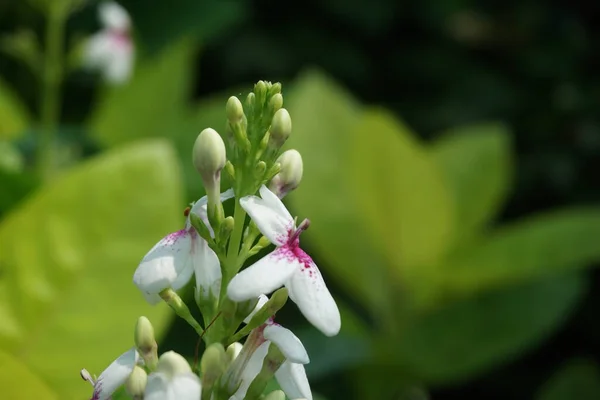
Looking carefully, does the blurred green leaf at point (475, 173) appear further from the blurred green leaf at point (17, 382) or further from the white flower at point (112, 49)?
the blurred green leaf at point (17, 382)

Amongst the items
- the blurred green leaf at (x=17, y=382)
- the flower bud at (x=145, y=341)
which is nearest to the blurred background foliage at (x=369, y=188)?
the blurred green leaf at (x=17, y=382)

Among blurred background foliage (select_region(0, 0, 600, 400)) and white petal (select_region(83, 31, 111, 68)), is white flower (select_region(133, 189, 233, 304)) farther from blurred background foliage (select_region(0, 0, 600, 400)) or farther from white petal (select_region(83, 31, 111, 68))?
white petal (select_region(83, 31, 111, 68))

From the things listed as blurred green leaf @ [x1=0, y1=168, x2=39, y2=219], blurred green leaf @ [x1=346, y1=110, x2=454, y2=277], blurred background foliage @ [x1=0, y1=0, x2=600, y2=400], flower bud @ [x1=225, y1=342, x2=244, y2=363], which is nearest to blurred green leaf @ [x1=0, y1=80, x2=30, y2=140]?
blurred background foliage @ [x1=0, y1=0, x2=600, y2=400]

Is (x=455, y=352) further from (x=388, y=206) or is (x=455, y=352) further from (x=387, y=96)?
(x=387, y=96)

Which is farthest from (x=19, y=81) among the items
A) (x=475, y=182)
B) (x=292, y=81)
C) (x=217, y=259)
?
(x=217, y=259)

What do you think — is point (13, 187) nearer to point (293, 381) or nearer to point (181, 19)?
point (293, 381)

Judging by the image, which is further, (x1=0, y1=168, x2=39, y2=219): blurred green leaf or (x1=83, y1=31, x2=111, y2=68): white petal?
(x1=83, y1=31, x2=111, y2=68): white petal
